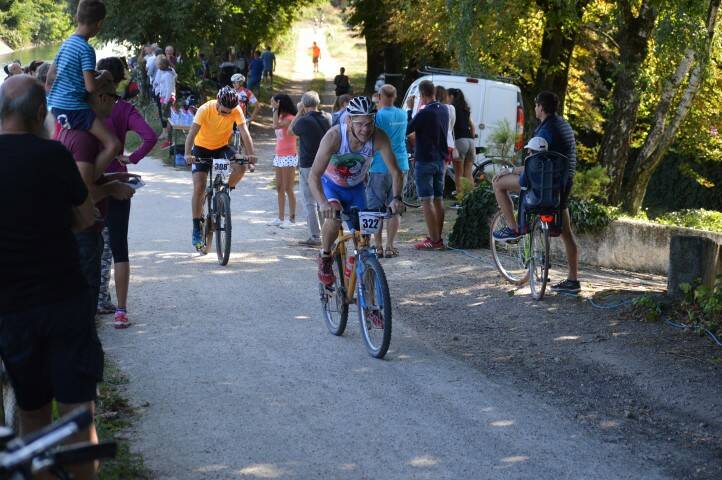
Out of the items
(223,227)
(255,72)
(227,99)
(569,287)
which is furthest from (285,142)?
(255,72)

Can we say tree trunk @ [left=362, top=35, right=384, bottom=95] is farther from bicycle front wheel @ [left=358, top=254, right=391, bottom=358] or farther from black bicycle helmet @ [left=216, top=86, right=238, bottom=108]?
bicycle front wheel @ [left=358, top=254, right=391, bottom=358]

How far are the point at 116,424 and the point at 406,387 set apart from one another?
1.98 meters

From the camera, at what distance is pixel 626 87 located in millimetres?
17562

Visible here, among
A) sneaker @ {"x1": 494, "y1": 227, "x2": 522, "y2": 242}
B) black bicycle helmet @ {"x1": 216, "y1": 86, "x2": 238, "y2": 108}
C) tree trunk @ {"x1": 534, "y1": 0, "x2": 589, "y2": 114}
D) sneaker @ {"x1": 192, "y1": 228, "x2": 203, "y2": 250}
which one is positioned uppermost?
tree trunk @ {"x1": 534, "y1": 0, "x2": 589, "y2": 114}

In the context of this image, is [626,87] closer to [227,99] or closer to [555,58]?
[555,58]

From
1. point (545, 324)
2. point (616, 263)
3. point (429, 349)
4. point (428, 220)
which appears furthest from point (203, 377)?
point (616, 263)

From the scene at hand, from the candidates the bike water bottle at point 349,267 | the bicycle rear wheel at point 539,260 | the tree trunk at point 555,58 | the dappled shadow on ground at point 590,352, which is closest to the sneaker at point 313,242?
the dappled shadow on ground at point 590,352

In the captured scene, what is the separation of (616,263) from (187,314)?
6117 mm

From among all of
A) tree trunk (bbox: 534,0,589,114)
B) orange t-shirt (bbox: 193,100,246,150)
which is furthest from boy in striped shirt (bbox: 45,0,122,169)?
tree trunk (bbox: 534,0,589,114)

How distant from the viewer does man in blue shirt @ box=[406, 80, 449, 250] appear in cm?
1291

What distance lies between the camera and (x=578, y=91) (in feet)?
91.1

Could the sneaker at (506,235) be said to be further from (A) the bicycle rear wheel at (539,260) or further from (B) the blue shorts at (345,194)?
(B) the blue shorts at (345,194)

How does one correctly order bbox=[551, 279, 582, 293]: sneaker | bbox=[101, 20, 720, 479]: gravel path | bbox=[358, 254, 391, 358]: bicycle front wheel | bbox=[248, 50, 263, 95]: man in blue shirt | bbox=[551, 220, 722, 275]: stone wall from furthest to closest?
bbox=[248, 50, 263, 95]: man in blue shirt < bbox=[551, 220, 722, 275]: stone wall < bbox=[551, 279, 582, 293]: sneaker < bbox=[358, 254, 391, 358]: bicycle front wheel < bbox=[101, 20, 720, 479]: gravel path

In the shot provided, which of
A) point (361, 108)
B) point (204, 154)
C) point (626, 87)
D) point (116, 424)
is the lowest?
point (116, 424)
